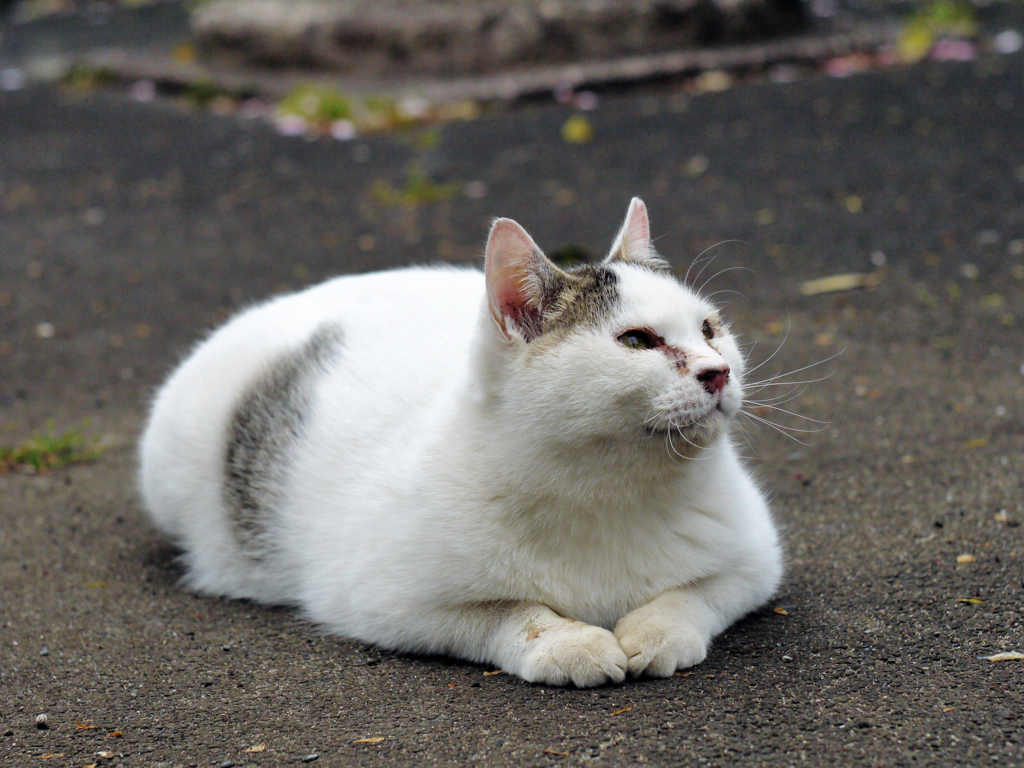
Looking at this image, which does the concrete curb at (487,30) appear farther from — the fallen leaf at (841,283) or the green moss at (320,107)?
the fallen leaf at (841,283)

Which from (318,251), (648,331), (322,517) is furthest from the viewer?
(318,251)

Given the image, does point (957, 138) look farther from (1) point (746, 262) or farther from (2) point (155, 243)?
(2) point (155, 243)

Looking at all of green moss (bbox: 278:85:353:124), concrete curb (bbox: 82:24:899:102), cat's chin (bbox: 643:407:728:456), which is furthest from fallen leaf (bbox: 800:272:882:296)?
green moss (bbox: 278:85:353:124)

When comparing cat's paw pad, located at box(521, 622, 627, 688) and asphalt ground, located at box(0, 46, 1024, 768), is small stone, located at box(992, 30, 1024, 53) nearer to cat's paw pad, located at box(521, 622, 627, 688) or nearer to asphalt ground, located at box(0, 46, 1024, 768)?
asphalt ground, located at box(0, 46, 1024, 768)

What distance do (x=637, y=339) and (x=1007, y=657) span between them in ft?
4.37

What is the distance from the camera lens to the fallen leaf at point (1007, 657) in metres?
2.75

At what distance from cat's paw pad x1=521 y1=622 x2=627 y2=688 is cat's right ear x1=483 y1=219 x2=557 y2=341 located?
830mm

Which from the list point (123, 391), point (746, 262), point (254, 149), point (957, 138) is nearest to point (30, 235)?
point (254, 149)

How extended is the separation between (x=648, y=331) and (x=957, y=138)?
635 centimetres

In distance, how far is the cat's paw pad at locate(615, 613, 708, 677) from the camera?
2.72 meters

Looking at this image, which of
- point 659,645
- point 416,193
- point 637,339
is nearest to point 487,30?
point 416,193

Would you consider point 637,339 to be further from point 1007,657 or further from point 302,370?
point 302,370

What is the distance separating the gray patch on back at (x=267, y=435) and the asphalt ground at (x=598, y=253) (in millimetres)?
331

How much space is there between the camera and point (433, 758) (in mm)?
2443
